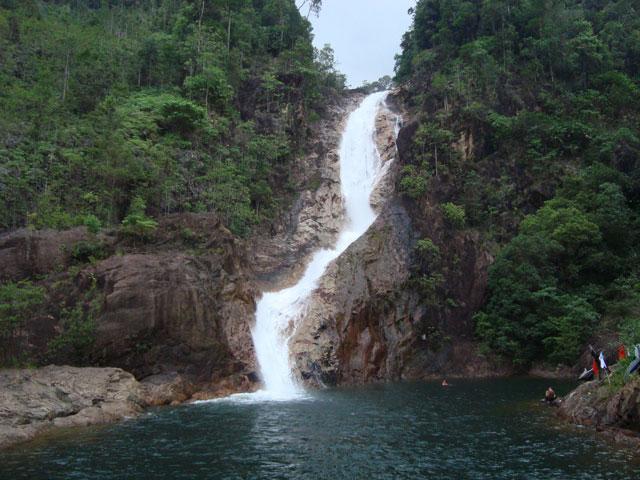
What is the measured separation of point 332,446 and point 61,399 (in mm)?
12389

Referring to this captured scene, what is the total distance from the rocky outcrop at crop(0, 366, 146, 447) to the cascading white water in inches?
301

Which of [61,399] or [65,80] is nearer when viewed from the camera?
[61,399]

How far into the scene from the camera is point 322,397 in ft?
94.4

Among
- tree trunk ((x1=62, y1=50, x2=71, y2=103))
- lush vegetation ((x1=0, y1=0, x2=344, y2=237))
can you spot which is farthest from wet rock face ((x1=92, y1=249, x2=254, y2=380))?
tree trunk ((x1=62, y1=50, x2=71, y2=103))

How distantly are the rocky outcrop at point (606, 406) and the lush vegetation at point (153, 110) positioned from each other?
23.8 metres

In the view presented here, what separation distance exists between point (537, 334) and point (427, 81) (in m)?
30.0

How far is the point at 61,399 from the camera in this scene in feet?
76.3

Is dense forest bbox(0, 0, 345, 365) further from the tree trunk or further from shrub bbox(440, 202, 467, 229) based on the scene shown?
shrub bbox(440, 202, 467, 229)

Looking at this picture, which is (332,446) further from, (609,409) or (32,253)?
(32,253)

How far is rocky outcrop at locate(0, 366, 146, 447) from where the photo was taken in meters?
20.7

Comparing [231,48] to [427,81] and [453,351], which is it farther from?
[453,351]

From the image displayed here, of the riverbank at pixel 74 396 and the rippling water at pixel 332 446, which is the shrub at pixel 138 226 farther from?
→ the rippling water at pixel 332 446

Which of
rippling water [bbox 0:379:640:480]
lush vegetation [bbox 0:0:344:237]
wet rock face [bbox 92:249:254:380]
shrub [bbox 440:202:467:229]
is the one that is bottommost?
rippling water [bbox 0:379:640:480]

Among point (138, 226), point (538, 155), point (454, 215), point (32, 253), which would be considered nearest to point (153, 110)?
point (138, 226)
